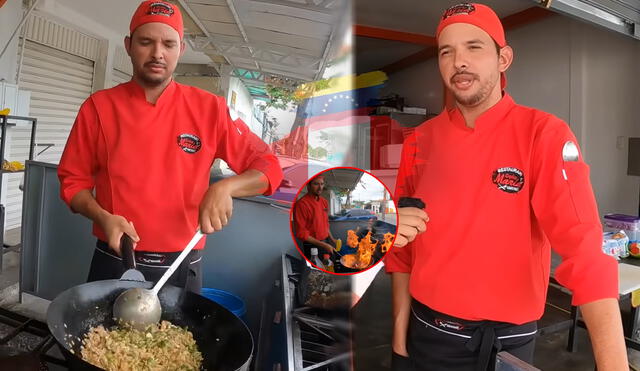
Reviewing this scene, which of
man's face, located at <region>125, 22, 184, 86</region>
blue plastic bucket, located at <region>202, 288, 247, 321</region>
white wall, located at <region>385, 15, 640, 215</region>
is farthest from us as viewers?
white wall, located at <region>385, 15, 640, 215</region>

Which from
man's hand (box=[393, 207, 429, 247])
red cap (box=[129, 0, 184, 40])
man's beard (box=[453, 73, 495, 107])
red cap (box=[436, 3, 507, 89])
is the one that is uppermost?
red cap (box=[436, 3, 507, 89])

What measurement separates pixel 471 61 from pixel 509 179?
0.27 m

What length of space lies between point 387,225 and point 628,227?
6.17 feet

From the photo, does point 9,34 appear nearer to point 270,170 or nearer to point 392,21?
point 270,170

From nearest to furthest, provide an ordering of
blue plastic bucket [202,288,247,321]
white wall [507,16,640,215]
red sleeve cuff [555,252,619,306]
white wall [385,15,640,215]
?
1. red sleeve cuff [555,252,619,306]
2. blue plastic bucket [202,288,247,321]
3. white wall [385,15,640,215]
4. white wall [507,16,640,215]

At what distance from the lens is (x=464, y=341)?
977 millimetres

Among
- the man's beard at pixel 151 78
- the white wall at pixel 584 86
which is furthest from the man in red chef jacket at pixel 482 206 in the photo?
the man's beard at pixel 151 78

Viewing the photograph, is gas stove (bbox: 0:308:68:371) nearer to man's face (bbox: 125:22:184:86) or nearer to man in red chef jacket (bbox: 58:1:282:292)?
man in red chef jacket (bbox: 58:1:282:292)

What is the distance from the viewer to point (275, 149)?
99cm

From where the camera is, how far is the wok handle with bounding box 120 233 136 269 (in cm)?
90

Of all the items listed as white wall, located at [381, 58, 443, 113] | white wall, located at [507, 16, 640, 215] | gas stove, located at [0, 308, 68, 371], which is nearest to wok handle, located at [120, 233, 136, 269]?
gas stove, located at [0, 308, 68, 371]

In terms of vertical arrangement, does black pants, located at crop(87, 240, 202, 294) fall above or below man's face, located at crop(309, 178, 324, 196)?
below

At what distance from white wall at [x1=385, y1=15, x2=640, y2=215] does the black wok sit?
704 millimetres

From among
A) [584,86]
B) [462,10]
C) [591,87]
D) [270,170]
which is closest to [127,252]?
[270,170]
